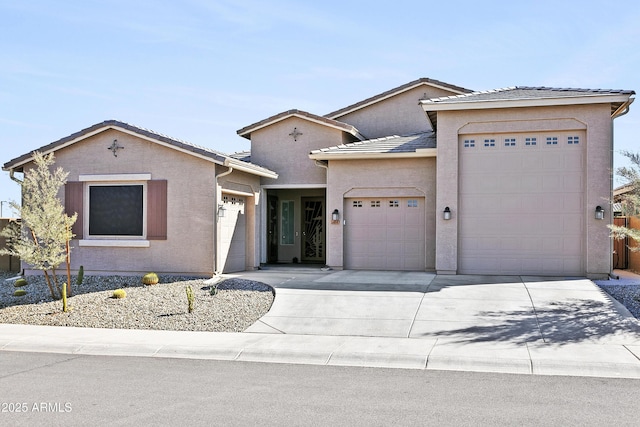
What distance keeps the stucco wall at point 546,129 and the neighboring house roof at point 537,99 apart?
0.91ft

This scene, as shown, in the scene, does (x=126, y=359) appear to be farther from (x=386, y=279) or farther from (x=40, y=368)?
(x=386, y=279)

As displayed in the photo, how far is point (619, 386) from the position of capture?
7.36m

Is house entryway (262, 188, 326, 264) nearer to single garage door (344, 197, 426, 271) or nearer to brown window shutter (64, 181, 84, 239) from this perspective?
single garage door (344, 197, 426, 271)

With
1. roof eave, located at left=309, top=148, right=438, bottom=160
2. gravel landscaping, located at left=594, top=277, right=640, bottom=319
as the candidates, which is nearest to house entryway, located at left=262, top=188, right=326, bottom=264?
roof eave, located at left=309, top=148, right=438, bottom=160

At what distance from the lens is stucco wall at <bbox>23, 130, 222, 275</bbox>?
655 inches

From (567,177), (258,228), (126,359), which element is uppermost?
(567,177)

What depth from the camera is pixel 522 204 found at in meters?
16.1

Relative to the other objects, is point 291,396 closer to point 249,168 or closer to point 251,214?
point 249,168

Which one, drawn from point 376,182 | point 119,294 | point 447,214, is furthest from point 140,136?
point 447,214

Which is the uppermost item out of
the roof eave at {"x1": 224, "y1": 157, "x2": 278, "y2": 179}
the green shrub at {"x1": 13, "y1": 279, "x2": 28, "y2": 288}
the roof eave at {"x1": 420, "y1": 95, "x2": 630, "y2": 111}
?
the roof eave at {"x1": 420, "y1": 95, "x2": 630, "y2": 111}

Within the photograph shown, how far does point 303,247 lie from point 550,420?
1670 centimetres

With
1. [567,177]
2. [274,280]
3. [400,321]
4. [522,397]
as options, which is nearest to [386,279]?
[274,280]

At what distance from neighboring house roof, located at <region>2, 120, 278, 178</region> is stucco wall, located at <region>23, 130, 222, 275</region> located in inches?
9.5

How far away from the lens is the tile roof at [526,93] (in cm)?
1541
